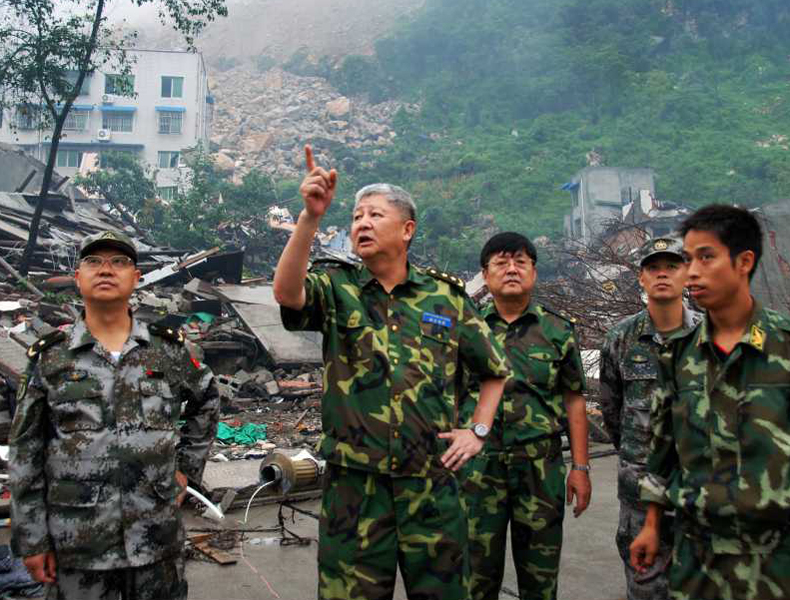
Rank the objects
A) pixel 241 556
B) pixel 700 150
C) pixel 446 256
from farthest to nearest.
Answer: pixel 700 150
pixel 446 256
pixel 241 556

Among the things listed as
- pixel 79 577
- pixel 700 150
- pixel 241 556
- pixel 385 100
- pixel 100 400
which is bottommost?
pixel 241 556

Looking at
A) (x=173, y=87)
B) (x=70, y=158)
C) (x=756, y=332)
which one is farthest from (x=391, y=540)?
(x=70, y=158)

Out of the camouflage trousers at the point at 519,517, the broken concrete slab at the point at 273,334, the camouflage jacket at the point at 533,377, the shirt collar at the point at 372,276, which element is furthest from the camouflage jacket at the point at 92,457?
the broken concrete slab at the point at 273,334

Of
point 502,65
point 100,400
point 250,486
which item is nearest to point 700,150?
point 502,65

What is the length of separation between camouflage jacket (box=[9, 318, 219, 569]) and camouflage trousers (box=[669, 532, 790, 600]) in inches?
62.4

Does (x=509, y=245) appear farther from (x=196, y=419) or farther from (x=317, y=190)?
(x=196, y=419)

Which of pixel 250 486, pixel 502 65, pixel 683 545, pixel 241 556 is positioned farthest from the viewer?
pixel 502 65

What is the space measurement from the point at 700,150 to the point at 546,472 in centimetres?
3898

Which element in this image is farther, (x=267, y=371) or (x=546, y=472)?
(x=267, y=371)

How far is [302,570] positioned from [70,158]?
162 ft

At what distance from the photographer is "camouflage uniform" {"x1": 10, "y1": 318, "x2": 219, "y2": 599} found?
245 centimetres

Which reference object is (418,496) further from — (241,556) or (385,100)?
(385,100)

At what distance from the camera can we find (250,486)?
5535 millimetres

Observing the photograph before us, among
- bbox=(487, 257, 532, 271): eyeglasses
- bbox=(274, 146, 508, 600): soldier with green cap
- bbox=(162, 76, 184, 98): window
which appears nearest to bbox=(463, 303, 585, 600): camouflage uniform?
bbox=(487, 257, 532, 271): eyeglasses
